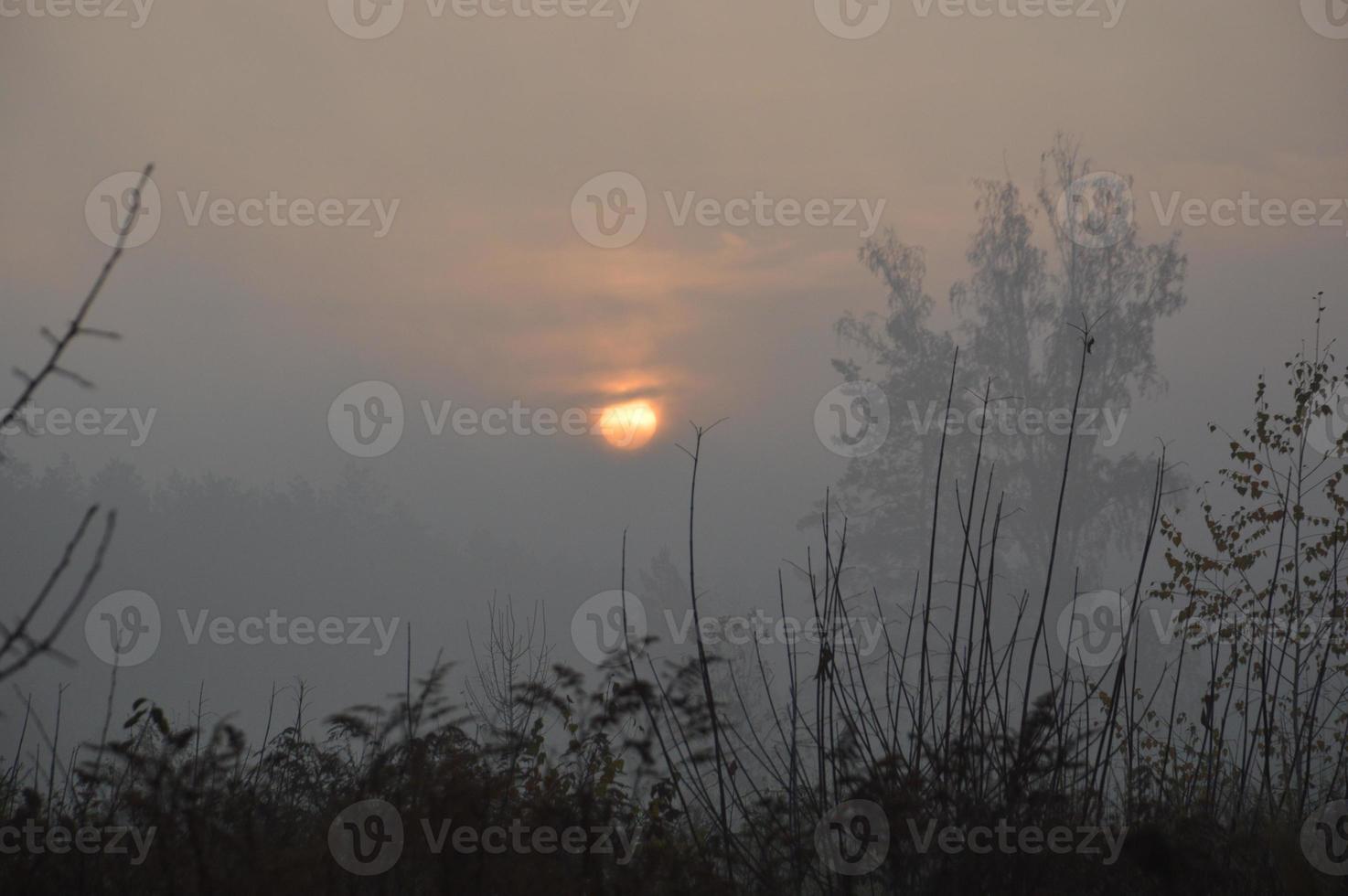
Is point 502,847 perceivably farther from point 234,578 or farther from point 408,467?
point 408,467

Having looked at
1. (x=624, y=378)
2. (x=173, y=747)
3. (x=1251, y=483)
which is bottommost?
(x=173, y=747)

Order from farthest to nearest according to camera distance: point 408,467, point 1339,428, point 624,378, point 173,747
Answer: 1. point 408,467
2. point 624,378
3. point 1339,428
4. point 173,747

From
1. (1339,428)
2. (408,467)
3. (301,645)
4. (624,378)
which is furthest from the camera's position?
(408,467)

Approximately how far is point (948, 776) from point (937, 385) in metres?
27.6

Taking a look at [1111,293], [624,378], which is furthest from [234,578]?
[1111,293]

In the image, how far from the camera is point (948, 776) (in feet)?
7.95

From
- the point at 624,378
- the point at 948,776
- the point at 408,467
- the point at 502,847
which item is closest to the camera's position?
the point at 948,776

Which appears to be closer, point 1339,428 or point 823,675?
point 823,675

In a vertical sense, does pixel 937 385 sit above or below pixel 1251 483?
above

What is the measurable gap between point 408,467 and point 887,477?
76.7 meters

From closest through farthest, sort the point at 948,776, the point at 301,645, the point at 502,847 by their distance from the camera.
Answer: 1. the point at 948,776
2. the point at 502,847
3. the point at 301,645

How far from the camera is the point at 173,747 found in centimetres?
207

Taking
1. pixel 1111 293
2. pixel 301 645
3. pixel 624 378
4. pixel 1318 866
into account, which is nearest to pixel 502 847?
pixel 1318 866

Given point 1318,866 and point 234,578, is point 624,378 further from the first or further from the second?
point 234,578
